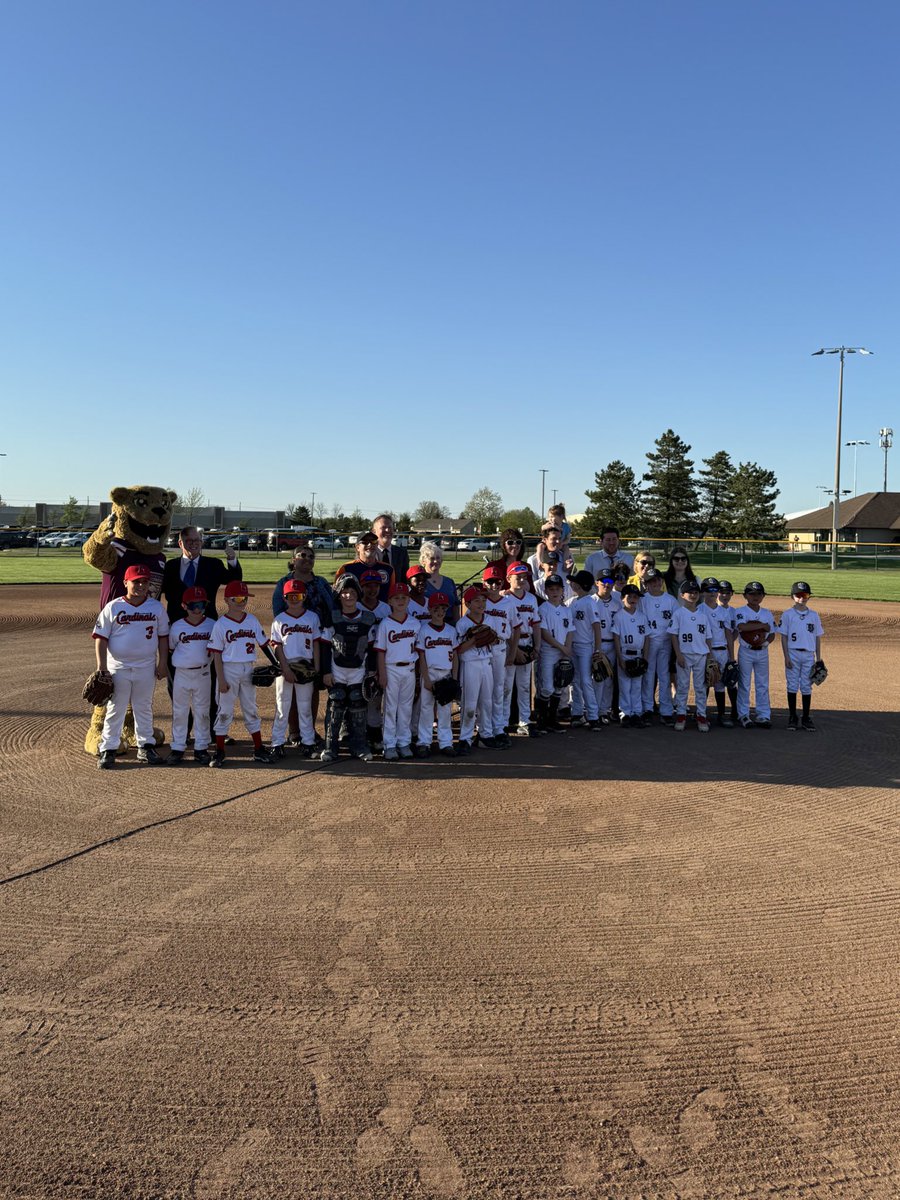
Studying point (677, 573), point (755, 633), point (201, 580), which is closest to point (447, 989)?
point (201, 580)

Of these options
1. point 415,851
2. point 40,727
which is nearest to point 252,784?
point 415,851

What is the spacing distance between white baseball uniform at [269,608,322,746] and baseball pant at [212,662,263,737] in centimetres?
21

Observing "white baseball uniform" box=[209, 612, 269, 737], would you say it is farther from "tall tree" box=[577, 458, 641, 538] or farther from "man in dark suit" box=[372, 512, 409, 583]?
"tall tree" box=[577, 458, 641, 538]

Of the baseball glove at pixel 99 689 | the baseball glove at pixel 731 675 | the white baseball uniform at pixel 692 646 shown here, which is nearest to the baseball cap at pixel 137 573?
the baseball glove at pixel 99 689

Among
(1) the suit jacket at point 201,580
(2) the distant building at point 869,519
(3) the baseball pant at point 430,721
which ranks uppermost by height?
(2) the distant building at point 869,519

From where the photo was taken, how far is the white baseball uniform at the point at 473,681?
24.6 ft

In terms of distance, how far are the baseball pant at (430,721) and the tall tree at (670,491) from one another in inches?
2156

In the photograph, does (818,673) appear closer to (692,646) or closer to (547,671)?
(692,646)

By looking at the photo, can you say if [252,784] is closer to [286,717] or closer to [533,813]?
[286,717]

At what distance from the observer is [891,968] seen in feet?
11.9

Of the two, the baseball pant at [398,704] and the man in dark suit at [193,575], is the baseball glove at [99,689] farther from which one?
the baseball pant at [398,704]

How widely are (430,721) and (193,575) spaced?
8.29 ft

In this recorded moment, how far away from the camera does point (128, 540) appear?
7500 millimetres

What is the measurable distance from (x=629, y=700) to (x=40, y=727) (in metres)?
5.97
